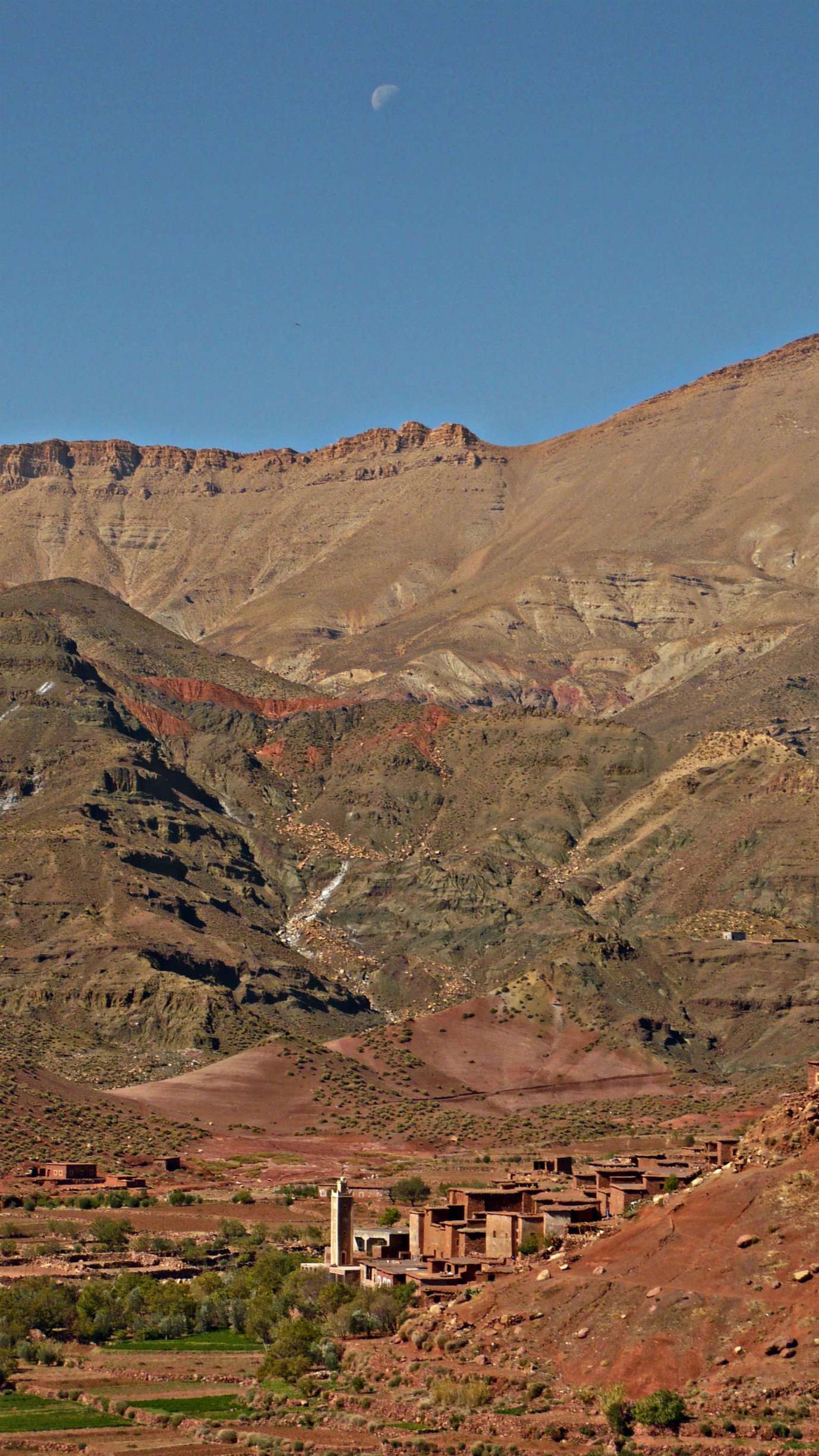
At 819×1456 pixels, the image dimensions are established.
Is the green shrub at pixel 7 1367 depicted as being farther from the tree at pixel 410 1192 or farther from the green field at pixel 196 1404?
the tree at pixel 410 1192

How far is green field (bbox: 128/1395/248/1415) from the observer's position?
179 ft

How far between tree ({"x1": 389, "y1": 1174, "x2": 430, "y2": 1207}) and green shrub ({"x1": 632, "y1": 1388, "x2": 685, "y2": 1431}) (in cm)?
5331

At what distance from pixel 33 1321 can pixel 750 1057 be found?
9446cm

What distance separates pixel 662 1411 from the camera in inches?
1640

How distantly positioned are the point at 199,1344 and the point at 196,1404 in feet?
38.0

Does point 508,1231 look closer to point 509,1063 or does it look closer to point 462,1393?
point 462,1393

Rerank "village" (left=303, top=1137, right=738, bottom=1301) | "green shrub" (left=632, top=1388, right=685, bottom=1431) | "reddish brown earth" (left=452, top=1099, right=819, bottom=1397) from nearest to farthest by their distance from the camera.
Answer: "green shrub" (left=632, top=1388, right=685, bottom=1431), "reddish brown earth" (left=452, top=1099, right=819, bottom=1397), "village" (left=303, top=1137, right=738, bottom=1301)

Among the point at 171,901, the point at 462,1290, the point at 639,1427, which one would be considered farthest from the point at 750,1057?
the point at 639,1427

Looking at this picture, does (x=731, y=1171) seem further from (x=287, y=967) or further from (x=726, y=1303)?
(x=287, y=967)

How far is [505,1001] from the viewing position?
16988 cm

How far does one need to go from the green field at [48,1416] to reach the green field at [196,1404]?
102 cm

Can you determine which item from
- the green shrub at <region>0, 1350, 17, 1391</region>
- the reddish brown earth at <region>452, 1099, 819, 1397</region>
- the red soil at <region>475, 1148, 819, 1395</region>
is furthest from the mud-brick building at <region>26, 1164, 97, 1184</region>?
the red soil at <region>475, 1148, 819, 1395</region>

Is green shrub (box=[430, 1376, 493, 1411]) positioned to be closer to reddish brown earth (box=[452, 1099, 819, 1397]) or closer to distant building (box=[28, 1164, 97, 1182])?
reddish brown earth (box=[452, 1099, 819, 1397])

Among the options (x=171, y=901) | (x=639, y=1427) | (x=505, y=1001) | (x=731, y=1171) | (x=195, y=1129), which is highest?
(x=171, y=901)
